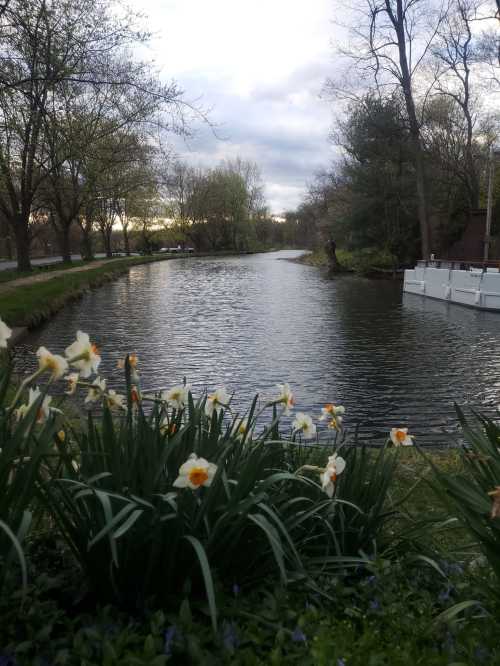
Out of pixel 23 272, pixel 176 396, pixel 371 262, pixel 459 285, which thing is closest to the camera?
pixel 176 396

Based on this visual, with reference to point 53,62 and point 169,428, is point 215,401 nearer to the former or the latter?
point 169,428

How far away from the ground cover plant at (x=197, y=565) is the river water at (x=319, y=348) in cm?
77

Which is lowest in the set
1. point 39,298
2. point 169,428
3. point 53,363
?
point 39,298

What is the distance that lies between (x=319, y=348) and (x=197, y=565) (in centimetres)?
1001

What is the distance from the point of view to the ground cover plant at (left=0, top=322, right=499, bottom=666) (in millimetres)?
1808

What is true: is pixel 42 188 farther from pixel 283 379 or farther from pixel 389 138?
pixel 283 379

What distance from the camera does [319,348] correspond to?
12.1 m

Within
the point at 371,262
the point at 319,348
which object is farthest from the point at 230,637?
the point at 371,262

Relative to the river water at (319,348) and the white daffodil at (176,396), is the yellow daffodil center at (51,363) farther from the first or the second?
the river water at (319,348)

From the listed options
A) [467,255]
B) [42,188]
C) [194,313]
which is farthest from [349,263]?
[194,313]

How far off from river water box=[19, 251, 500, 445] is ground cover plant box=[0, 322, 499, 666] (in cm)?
77

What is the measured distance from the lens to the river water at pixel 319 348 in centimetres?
820

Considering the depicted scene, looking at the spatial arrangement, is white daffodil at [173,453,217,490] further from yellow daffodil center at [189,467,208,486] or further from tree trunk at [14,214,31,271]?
tree trunk at [14,214,31,271]

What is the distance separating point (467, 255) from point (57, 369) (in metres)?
33.8
